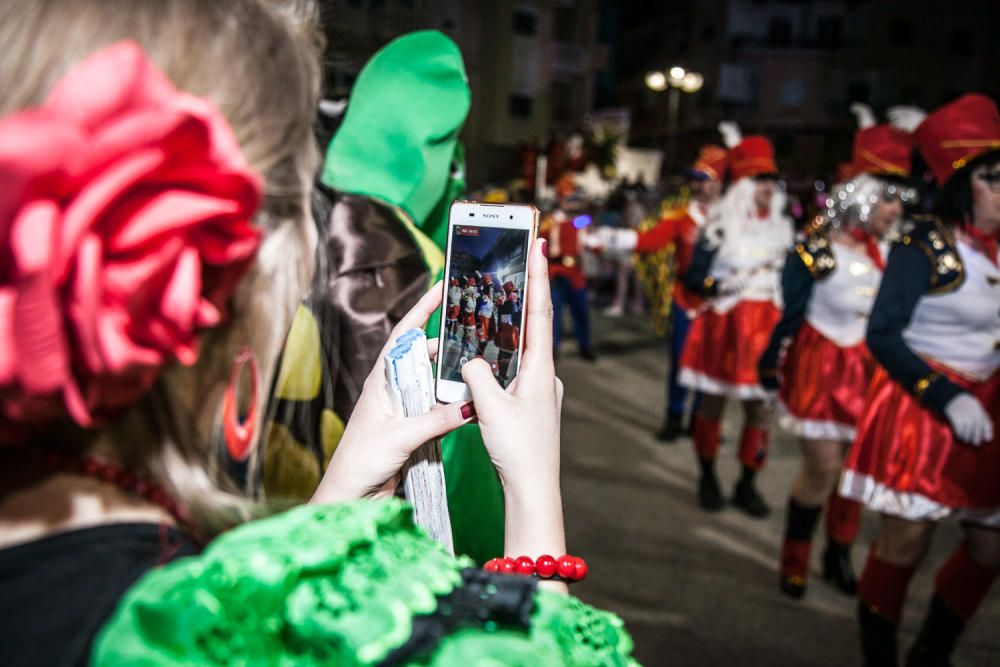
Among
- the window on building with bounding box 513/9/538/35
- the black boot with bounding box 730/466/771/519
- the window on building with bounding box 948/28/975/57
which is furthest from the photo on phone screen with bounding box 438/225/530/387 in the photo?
the window on building with bounding box 948/28/975/57

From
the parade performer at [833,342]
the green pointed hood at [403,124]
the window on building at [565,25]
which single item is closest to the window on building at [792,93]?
the window on building at [565,25]

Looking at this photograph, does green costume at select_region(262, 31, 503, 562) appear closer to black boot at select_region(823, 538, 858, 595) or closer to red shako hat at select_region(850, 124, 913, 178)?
red shako hat at select_region(850, 124, 913, 178)

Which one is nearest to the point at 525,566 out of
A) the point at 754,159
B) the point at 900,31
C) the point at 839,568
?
the point at 839,568

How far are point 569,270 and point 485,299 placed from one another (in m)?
6.71

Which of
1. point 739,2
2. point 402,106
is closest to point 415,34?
point 402,106

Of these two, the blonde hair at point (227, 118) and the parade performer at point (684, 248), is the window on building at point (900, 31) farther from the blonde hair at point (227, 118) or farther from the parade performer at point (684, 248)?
the blonde hair at point (227, 118)

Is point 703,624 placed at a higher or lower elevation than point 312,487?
lower

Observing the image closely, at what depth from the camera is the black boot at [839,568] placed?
10.9 ft

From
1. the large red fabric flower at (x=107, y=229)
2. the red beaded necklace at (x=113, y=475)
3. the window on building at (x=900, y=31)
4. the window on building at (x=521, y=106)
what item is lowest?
the red beaded necklace at (x=113, y=475)

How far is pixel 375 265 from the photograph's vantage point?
146 centimetres

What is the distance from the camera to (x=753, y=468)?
163 inches

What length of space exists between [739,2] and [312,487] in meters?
33.7

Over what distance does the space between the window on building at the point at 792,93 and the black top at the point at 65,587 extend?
33.4 metres

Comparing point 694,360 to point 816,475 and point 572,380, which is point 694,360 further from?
point 572,380
